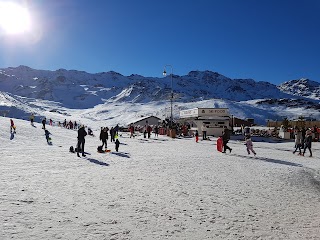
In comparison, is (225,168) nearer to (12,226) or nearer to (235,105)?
(12,226)

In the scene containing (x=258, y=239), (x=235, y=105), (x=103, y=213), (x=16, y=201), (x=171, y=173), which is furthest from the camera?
(x=235, y=105)

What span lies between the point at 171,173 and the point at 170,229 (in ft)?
19.5

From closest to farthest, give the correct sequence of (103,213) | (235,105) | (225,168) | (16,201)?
1. (103,213)
2. (16,201)
3. (225,168)
4. (235,105)

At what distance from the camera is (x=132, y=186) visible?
9234mm

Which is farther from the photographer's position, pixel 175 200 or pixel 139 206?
pixel 175 200

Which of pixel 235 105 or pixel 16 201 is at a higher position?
pixel 235 105

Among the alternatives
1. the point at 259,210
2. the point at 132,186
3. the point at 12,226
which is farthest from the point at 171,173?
the point at 12,226

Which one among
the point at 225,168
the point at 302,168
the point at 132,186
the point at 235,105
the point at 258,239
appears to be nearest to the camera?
the point at 258,239

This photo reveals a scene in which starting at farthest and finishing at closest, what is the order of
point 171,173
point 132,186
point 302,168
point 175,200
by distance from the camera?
point 302,168 → point 171,173 → point 132,186 → point 175,200

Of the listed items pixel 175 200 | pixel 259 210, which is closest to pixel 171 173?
pixel 175 200

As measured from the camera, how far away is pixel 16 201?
280 inches

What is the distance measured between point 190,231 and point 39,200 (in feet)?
11.9

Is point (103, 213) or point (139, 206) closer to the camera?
point (103, 213)

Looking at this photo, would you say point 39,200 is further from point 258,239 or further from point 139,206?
point 258,239
